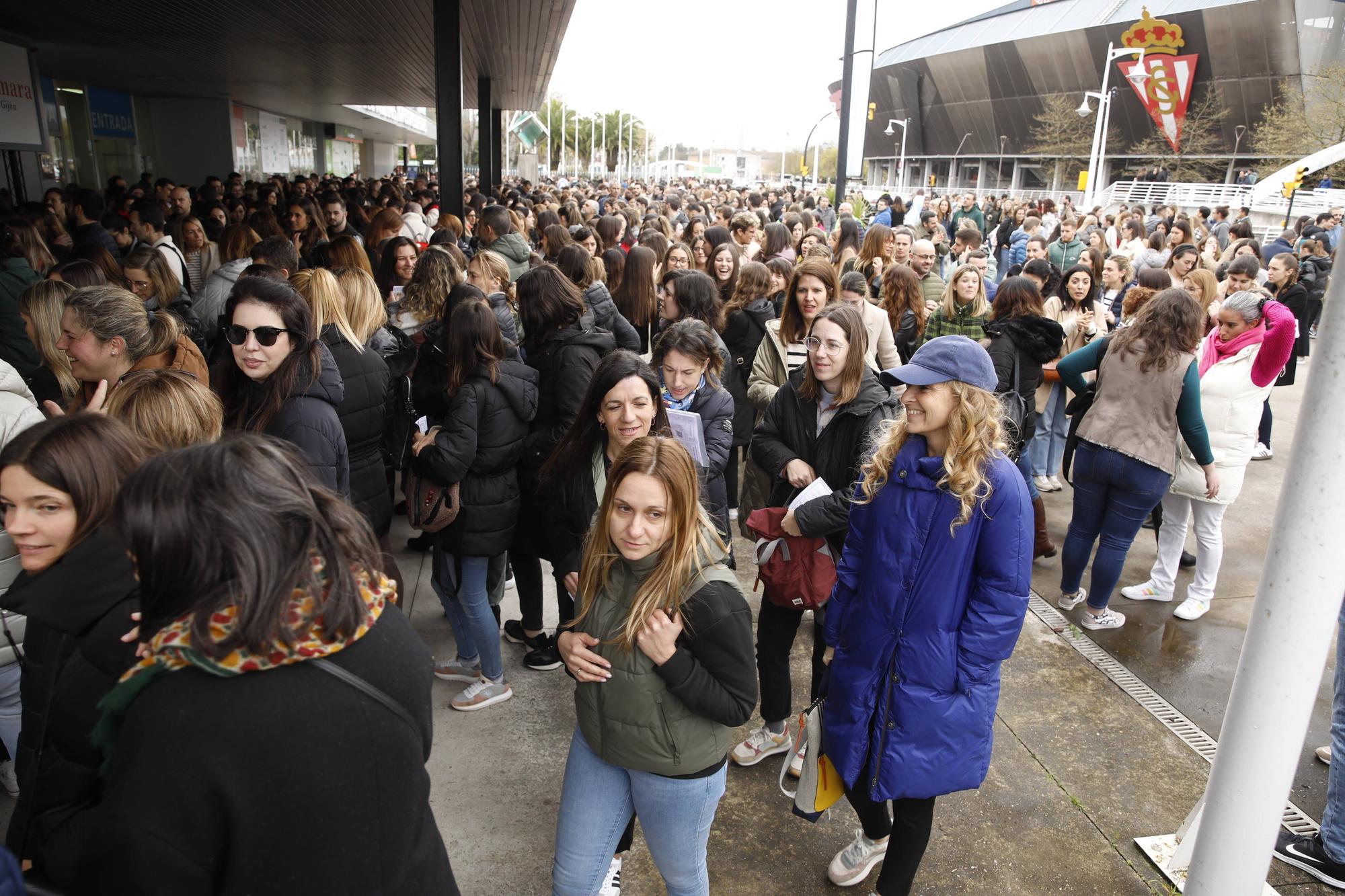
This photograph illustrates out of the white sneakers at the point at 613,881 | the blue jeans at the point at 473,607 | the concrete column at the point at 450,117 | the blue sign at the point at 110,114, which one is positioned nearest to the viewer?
the white sneakers at the point at 613,881

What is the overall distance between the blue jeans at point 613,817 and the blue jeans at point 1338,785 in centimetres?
246

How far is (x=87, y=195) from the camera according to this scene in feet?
36.0

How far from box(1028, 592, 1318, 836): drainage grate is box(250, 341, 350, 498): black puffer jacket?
3.30 meters

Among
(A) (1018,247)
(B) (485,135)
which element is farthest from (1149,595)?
(B) (485,135)

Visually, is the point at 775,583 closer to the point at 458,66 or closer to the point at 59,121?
the point at 458,66

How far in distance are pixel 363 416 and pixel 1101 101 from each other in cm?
3512

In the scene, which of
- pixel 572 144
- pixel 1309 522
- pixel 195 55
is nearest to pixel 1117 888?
pixel 1309 522

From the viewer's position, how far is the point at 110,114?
24.1 m

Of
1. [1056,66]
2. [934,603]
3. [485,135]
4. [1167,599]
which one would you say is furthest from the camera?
[1056,66]

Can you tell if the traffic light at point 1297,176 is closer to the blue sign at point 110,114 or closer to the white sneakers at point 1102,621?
the white sneakers at point 1102,621

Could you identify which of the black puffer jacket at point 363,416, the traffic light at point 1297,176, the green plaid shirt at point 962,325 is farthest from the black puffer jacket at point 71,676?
the traffic light at point 1297,176

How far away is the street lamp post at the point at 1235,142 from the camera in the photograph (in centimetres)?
4516

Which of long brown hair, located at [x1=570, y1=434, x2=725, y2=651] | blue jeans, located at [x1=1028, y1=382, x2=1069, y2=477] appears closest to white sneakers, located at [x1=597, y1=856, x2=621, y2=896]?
long brown hair, located at [x1=570, y1=434, x2=725, y2=651]

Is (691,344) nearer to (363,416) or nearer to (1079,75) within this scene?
(363,416)
